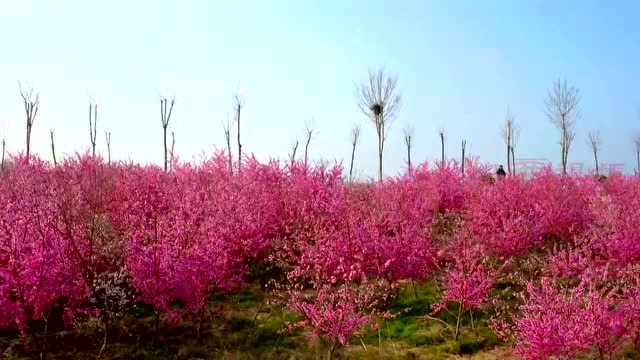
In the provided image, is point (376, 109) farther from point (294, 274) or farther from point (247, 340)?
point (247, 340)

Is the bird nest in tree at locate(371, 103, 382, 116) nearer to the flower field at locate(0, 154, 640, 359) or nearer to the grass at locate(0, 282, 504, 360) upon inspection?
the flower field at locate(0, 154, 640, 359)

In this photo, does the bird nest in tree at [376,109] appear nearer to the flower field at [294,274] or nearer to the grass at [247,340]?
the flower field at [294,274]

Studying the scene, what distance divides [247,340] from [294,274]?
1.31 m

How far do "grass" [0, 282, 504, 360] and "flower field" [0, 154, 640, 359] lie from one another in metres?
0.03

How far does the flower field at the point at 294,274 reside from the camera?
761 centimetres

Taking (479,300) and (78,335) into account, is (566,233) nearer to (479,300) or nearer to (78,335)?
(479,300)

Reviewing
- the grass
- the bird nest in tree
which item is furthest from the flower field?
the bird nest in tree

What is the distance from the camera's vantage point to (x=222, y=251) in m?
8.59

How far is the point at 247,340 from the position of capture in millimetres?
9484

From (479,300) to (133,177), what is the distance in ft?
27.7

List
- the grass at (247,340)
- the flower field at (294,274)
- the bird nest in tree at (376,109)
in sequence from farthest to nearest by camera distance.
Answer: the bird nest in tree at (376,109) → the grass at (247,340) → the flower field at (294,274)

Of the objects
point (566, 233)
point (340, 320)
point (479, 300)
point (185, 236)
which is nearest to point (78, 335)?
point (185, 236)

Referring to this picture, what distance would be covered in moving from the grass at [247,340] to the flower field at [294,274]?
1.3 inches

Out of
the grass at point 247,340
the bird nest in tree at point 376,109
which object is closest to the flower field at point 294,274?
the grass at point 247,340
